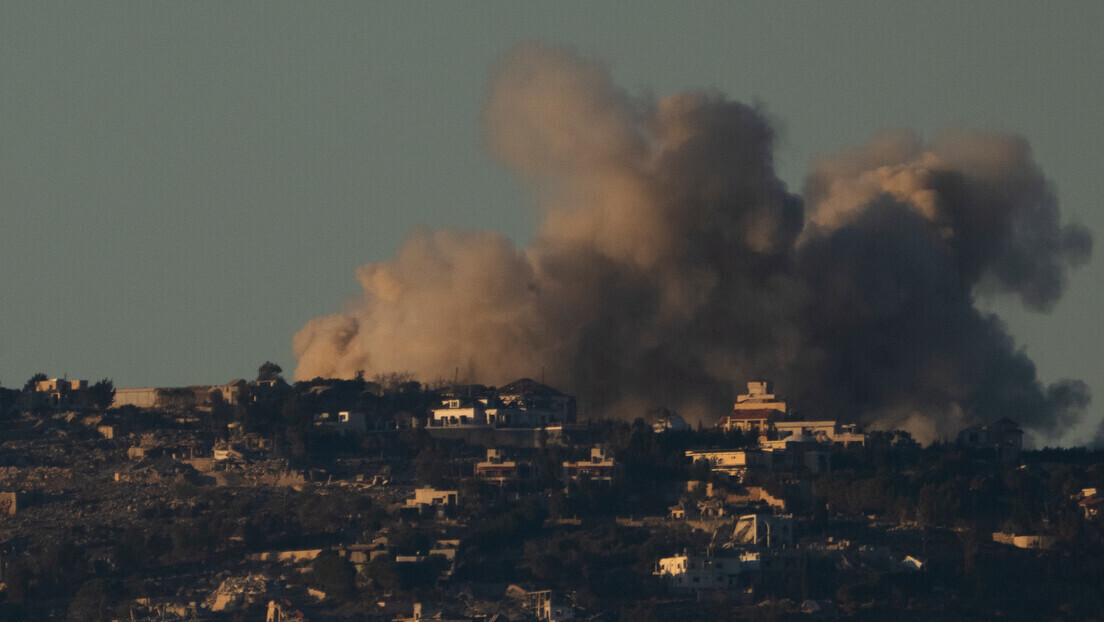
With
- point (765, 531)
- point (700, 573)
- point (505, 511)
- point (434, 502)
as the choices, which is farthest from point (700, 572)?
point (434, 502)

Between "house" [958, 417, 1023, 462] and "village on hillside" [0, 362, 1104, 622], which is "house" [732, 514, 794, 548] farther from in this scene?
"house" [958, 417, 1023, 462]

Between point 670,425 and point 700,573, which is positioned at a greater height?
point 670,425

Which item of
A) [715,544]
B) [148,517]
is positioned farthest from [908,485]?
[148,517]

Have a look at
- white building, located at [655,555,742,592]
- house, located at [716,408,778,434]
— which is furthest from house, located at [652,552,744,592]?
house, located at [716,408,778,434]

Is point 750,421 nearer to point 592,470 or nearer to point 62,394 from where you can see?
point 592,470

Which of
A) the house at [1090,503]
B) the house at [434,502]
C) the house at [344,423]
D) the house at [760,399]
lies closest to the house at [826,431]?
the house at [760,399]

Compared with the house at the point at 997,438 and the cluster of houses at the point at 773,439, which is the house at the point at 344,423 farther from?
the house at the point at 997,438
